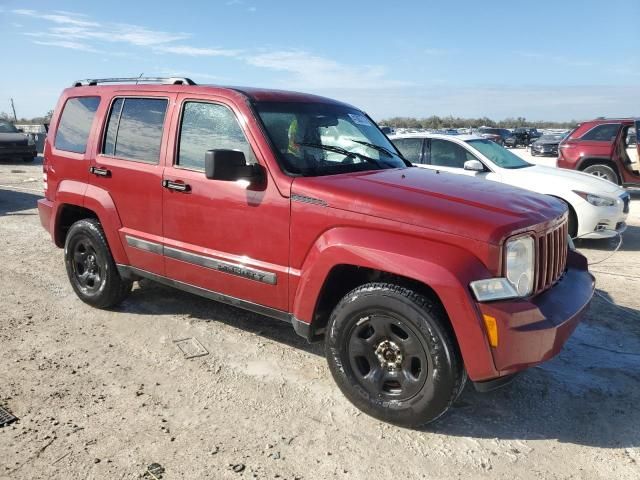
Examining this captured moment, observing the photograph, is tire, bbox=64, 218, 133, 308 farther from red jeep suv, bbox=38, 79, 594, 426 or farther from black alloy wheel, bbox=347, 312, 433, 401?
black alloy wheel, bbox=347, 312, 433, 401

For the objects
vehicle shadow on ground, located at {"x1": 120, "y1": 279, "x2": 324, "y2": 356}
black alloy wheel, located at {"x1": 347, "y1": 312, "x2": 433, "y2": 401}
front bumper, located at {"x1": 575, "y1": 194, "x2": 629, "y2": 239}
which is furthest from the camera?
front bumper, located at {"x1": 575, "y1": 194, "x2": 629, "y2": 239}

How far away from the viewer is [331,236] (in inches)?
127

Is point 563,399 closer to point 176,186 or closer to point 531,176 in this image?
point 176,186

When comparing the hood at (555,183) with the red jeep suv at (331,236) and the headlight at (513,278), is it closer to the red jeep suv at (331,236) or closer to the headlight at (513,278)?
the red jeep suv at (331,236)

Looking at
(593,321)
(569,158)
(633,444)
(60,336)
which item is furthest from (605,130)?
(60,336)

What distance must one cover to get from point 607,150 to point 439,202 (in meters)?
10.1

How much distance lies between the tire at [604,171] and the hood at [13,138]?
18379 millimetres

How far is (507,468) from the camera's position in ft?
9.21

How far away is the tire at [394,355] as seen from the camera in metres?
2.91

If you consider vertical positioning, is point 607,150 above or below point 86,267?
above

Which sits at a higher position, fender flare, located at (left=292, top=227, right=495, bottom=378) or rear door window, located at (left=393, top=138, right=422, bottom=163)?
rear door window, located at (left=393, top=138, right=422, bottom=163)

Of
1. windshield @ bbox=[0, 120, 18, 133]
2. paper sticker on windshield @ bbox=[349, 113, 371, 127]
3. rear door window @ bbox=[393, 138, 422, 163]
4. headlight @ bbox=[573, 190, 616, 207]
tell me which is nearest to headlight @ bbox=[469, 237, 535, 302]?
paper sticker on windshield @ bbox=[349, 113, 371, 127]

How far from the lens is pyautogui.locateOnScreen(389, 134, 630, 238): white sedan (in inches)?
292

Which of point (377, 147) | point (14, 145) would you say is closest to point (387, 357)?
point (377, 147)
